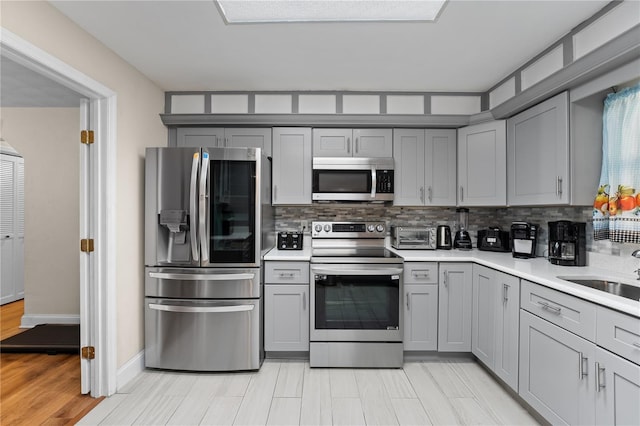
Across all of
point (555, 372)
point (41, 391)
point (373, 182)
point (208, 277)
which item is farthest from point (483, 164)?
point (41, 391)

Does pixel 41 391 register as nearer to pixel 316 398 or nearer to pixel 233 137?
pixel 316 398

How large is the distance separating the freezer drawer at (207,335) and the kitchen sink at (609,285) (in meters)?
2.21

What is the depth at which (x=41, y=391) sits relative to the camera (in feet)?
7.98

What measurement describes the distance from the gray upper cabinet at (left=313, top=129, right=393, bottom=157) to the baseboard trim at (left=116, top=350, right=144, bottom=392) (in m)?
2.30

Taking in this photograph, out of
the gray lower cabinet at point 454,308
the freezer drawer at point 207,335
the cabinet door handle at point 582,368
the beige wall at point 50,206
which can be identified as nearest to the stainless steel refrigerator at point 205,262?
the freezer drawer at point 207,335

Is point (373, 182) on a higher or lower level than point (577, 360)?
higher

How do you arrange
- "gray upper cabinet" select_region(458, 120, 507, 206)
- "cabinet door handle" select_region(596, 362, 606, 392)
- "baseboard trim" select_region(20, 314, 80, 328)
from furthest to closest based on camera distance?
"baseboard trim" select_region(20, 314, 80, 328)
"gray upper cabinet" select_region(458, 120, 507, 206)
"cabinet door handle" select_region(596, 362, 606, 392)

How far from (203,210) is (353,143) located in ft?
5.04

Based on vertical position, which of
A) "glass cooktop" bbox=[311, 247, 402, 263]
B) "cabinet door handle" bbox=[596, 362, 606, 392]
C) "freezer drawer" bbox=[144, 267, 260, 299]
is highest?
"glass cooktop" bbox=[311, 247, 402, 263]

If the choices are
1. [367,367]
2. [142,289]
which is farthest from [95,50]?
[367,367]

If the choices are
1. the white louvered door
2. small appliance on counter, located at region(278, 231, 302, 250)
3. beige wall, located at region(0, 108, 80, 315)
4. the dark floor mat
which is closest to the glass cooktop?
small appliance on counter, located at region(278, 231, 302, 250)

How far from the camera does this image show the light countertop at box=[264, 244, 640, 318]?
1555 mm

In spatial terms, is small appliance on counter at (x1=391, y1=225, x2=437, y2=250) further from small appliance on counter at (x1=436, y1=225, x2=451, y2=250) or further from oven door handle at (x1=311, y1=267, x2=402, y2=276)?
oven door handle at (x1=311, y1=267, x2=402, y2=276)

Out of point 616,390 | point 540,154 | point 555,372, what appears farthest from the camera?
point 540,154
